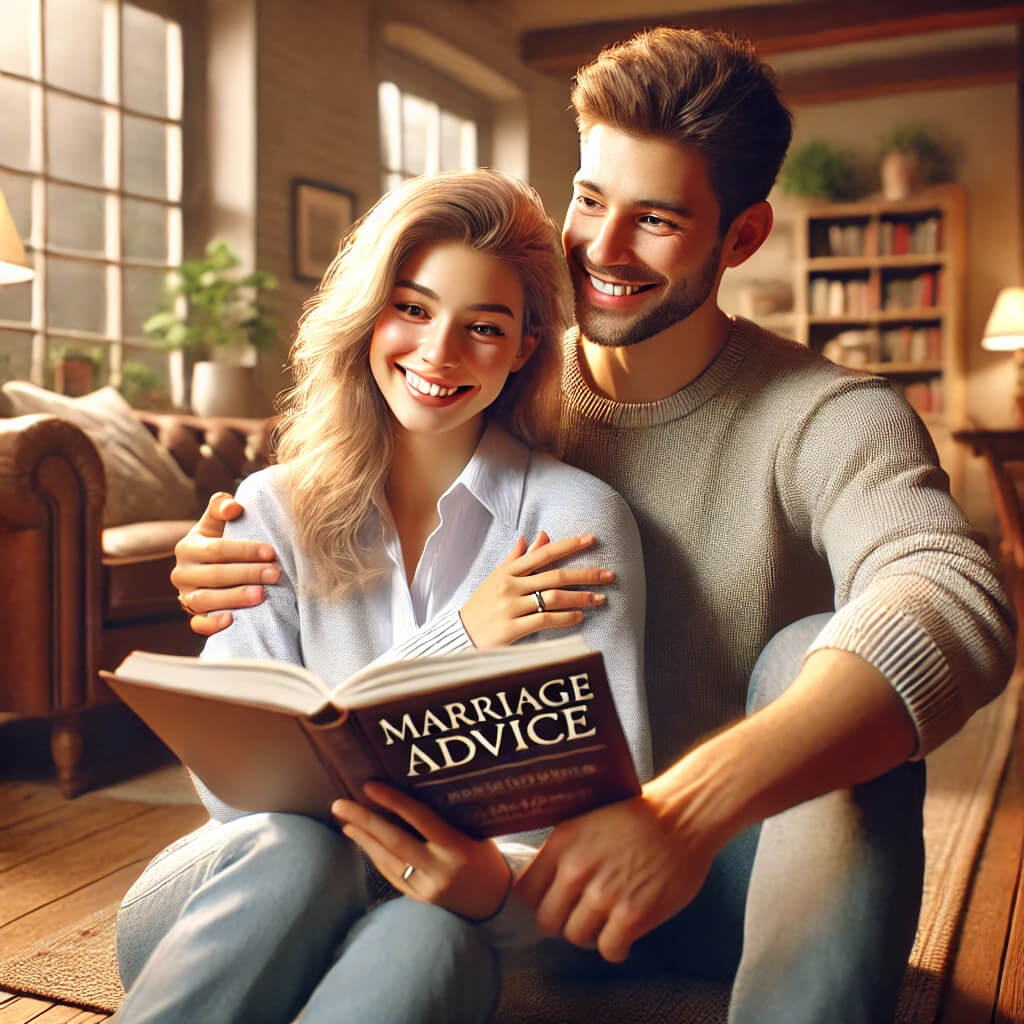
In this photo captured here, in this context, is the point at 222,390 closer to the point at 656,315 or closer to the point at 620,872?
the point at 656,315

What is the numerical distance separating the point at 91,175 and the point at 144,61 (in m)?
0.56

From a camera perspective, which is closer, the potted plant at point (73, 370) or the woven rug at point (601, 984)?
the woven rug at point (601, 984)

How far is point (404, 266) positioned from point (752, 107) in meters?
0.45

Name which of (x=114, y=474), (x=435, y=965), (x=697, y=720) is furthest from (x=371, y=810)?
(x=114, y=474)

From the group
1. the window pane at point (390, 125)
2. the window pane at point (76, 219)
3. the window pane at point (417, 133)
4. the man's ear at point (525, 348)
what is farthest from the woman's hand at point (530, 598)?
the window pane at point (417, 133)

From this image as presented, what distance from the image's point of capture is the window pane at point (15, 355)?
12.8ft

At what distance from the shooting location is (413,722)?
2.64ft

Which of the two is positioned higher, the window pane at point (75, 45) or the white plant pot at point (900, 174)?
the white plant pot at point (900, 174)

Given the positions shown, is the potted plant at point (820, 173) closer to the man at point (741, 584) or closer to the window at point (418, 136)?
the window at point (418, 136)

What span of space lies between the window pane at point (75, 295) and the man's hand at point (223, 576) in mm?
3235

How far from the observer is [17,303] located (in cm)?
397

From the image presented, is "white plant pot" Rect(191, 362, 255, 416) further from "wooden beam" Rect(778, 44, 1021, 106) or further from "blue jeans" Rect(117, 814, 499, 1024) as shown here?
"wooden beam" Rect(778, 44, 1021, 106)

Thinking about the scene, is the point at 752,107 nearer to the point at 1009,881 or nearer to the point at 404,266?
the point at 404,266

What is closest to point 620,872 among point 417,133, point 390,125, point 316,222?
point 316,222
